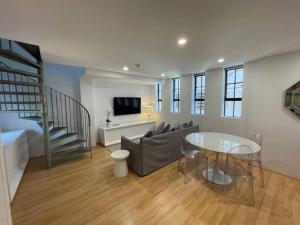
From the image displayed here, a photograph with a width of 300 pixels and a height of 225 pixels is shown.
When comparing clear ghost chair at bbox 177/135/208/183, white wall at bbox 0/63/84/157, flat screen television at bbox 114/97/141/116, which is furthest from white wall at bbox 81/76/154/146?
clear ghost chair at bbox 177/135/208/183

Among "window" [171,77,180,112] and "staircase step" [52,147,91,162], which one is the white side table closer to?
"staircase step" [52,147,91,162]

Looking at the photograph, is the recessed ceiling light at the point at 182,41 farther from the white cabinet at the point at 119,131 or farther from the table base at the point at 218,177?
the white cabinet at the point at 119,131

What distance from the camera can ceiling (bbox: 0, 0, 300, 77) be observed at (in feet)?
4.26

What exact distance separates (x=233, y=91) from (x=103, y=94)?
416cm

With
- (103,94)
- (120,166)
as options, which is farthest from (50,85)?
(120,166)

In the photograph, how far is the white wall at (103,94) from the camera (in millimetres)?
4234

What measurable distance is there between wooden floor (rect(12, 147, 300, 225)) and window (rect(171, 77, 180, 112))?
3039mm

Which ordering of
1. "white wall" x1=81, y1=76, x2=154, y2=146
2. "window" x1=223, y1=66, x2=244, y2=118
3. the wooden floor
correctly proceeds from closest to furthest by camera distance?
the wooden floor → "window" x1=223, y1=66, x2=244, y2=118 → "white wall" x1=81, y1=76, x2=154, y2=146

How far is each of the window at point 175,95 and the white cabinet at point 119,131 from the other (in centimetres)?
126

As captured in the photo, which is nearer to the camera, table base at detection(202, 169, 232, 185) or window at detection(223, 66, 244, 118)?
table base at detection(202, 169, 232, 185)

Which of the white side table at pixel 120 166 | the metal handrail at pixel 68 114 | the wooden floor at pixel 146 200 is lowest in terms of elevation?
the wooden floor at pixel 146 200

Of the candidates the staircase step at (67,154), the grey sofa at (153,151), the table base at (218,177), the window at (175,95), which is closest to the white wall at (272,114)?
the table base at (218,177)

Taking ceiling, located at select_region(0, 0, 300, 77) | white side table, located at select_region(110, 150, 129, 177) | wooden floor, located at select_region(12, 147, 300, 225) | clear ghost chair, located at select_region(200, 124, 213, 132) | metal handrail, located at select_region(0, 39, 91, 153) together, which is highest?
ceiling, located at select_region(0, 0, 300, 77)

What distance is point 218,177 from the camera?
2633 mm
